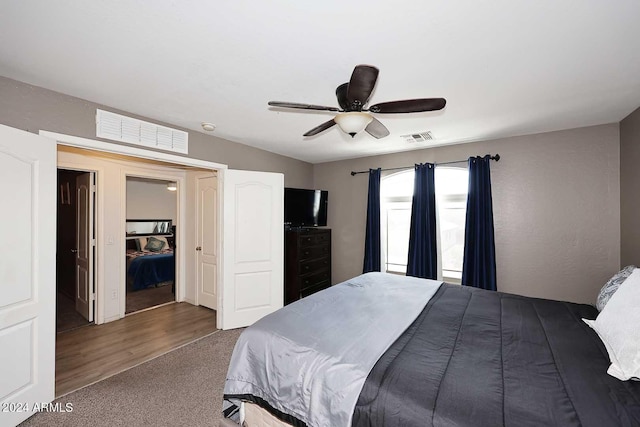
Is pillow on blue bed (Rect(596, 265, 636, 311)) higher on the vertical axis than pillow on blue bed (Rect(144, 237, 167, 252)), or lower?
higher

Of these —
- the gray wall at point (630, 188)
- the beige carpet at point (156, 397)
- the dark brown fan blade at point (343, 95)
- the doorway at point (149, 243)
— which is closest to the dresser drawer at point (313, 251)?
the beige carpet at point (156, 397)

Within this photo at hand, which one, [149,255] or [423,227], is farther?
[149,255]

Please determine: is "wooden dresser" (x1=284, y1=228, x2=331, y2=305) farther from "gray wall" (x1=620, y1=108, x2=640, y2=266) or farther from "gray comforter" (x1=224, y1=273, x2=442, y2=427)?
"gray wall" (x1=620, y1=108, x2=640, y2=266)

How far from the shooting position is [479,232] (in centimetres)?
339

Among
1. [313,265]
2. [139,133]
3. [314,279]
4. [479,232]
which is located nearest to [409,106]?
[479,232]

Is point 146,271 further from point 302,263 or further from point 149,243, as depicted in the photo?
point 302,263

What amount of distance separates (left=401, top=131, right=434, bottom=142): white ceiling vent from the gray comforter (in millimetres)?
2075

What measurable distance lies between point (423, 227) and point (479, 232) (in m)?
0.70

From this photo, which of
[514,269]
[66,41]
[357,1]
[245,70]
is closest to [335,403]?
[357,1]

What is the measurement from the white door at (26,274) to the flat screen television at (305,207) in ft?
8.78

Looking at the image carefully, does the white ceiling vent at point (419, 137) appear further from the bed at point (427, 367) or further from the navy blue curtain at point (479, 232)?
the bed at point (427, 367)

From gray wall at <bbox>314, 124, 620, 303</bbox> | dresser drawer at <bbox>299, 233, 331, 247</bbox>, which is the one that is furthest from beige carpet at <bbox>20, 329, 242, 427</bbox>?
gray wall at <bbox>314, 124, 620, 303</bbox>

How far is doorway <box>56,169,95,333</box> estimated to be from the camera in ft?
11.5

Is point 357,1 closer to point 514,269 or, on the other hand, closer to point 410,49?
point 410,49
